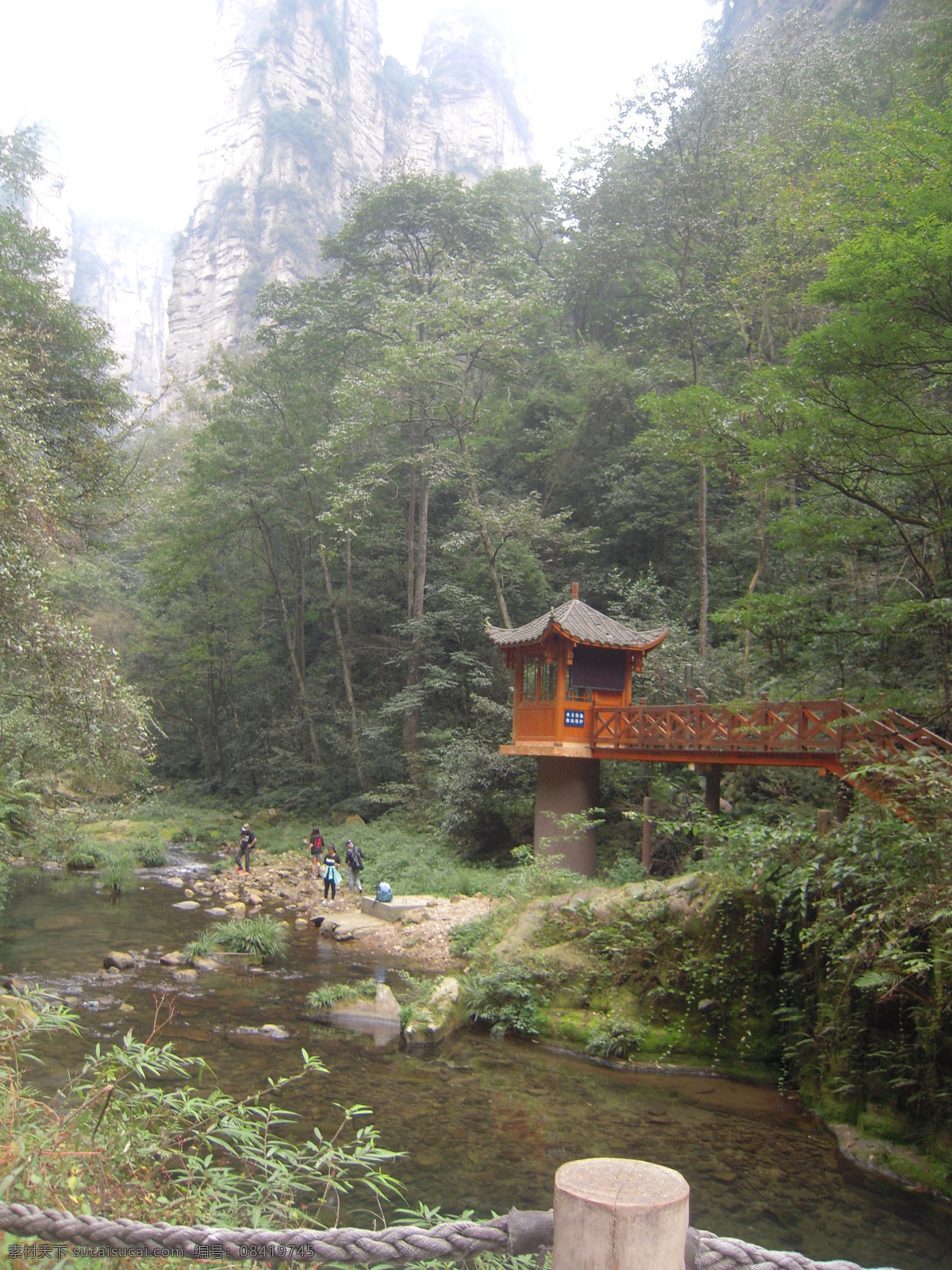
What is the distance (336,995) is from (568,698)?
7.03m

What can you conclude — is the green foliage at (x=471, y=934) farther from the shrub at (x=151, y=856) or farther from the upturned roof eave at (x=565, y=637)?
the shrub at (x=151, y=856)

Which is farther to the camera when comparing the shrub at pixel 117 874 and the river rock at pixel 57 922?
the shrub at pixel 117 874

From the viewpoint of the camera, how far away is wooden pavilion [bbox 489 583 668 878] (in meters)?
14.9

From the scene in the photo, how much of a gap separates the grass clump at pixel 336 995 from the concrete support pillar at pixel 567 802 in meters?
5.74

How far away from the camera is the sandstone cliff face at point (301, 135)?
58719 millimetres

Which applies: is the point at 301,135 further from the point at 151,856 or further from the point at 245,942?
the point at 245,942

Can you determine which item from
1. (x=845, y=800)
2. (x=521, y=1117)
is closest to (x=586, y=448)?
(x=845, y=800)

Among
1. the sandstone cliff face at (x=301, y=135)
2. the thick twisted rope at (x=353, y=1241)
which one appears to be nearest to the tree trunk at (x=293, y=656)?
the thick twisted rope at (x=353, y=1241)

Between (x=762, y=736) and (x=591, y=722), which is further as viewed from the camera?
(x=591, y=722)

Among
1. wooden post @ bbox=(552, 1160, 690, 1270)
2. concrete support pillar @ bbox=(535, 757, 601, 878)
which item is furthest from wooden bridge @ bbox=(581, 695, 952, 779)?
wooden post @ bbox=(552, 1160, 690, 1270)

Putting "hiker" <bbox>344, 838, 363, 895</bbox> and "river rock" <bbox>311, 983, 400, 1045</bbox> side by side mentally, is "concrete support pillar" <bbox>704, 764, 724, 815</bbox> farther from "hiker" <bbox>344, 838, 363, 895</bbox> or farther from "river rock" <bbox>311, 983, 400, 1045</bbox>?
"hiker" <bbox>344, 838, 363, 895</bbox>

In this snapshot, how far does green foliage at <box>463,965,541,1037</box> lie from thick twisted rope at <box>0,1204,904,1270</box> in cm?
777

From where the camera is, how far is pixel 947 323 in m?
8.84

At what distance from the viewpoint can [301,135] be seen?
61031 mm
